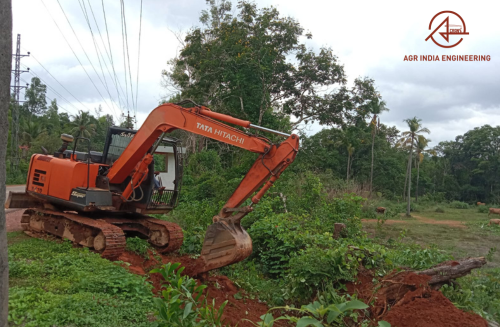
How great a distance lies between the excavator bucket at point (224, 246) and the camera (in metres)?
6.45

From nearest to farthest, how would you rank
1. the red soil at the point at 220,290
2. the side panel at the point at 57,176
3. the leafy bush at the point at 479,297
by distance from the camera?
the leafy bush at the point at 479,297, the red soil at the point at 220,290, the side panel at the point at 57,176

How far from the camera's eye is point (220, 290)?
6.86 meters

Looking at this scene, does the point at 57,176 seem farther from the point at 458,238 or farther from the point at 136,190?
the point at 458,238

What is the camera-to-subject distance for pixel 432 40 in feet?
28.6

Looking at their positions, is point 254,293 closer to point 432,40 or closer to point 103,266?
point 103,266

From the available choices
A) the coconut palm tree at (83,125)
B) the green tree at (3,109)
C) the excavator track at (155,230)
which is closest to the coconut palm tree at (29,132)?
the coconut palm tree at (83,125)

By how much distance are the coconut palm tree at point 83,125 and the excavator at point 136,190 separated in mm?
45207

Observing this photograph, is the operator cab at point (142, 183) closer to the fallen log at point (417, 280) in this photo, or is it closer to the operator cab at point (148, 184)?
the operator cab at point (148, 184)

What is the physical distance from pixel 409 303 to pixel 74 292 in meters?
4.46

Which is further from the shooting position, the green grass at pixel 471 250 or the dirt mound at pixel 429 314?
the green grass at pixel 471 250

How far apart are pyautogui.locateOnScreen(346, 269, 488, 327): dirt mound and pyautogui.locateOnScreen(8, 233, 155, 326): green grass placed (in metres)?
3.02

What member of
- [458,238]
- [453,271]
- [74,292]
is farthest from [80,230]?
[458,238]

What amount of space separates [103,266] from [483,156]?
50.5 m

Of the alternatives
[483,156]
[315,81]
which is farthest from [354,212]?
[483,156]
